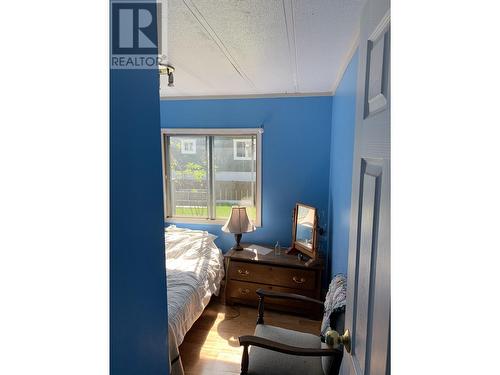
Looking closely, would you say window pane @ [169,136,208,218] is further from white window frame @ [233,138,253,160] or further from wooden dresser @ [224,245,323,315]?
wooden dresser @ [224,245,323,315]

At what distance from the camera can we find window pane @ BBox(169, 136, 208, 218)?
3307mm

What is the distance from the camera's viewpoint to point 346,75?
1942mm

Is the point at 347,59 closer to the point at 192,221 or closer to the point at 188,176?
the point at 188,176

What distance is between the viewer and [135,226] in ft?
2.77

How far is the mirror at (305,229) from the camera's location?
2592 millimetres

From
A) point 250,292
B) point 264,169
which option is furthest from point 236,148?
point 250,292

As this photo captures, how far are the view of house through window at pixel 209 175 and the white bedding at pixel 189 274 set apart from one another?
342 millimetres

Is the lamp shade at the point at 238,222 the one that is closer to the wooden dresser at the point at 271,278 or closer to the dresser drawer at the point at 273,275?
the wooden dresser at the point at 271,278

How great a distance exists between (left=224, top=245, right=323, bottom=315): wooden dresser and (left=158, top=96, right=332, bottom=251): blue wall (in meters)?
0.51

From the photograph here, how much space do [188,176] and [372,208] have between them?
291cm

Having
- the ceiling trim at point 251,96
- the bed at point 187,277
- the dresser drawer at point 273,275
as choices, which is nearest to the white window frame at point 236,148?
the ceiling trim at point 251,96

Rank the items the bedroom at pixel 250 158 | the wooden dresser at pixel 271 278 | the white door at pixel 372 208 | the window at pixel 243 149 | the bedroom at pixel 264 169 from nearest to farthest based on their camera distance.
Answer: the white door at pixel 372 208, the bedroom at pixel 264 169, the bedroom at pixel 250 158, the wooden dresser at pixel 271 278, the window at pixel 243 149

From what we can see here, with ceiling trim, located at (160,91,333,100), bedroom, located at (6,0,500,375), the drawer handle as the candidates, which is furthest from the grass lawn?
bedroom, located at (6,0,500,375)
